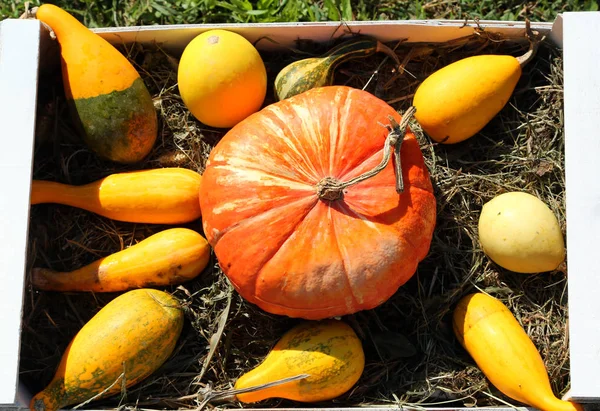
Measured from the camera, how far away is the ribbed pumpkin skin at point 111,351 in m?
2.56

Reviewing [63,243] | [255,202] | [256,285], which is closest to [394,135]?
[255,202]

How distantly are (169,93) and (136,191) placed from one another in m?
0.57

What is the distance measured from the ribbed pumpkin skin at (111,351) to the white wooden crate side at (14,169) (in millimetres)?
205

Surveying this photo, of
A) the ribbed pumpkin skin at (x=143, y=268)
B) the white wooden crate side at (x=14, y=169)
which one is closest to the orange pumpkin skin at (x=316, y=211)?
the ribbed pumpkin skin at (x=143, y=268)

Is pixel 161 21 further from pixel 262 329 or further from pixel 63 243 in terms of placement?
pixel 262 329

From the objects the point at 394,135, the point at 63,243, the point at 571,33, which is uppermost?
the point at 571,33

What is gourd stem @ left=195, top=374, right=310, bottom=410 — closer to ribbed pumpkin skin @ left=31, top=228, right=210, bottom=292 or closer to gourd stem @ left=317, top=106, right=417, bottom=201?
ribbed pumpkin skin @ left=31, top=228, right=210, bottom=292

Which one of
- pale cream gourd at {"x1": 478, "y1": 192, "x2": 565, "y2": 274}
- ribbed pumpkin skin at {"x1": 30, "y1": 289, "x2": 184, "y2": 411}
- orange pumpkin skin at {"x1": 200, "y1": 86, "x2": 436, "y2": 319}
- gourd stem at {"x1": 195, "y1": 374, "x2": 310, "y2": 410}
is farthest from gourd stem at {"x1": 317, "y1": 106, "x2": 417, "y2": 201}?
ribbed pumpkin skin at {"x1": 30, "y1": 289, "x2": 184, "y2": 411}

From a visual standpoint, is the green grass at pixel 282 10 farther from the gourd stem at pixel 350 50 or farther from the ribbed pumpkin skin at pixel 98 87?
the ribbed pumpkin skin at pixel 98 87

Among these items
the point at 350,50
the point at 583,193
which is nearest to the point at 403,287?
the point at 583,193

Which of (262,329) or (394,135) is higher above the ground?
(394,135)

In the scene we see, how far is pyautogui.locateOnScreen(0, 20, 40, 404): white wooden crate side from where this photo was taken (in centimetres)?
245

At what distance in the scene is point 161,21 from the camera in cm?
335

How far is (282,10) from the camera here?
338 cm
